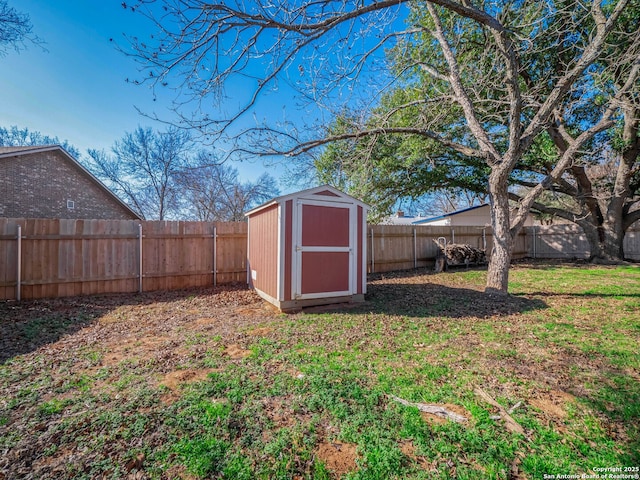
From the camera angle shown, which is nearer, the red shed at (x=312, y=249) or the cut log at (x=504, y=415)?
the cut log at (x=504, y=415)

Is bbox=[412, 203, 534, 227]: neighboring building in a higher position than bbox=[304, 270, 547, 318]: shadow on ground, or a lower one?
higher

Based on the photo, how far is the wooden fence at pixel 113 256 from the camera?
5332 millimetres

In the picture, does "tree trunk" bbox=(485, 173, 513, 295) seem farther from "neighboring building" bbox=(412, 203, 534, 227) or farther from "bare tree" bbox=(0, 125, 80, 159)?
"bare tree" bbox=(0, 125, 80, 159)

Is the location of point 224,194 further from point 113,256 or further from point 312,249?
point 312,249

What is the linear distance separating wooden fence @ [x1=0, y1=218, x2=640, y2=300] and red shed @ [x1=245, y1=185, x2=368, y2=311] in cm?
220

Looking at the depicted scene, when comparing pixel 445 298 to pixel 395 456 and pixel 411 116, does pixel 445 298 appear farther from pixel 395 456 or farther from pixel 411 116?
pixel 411 116

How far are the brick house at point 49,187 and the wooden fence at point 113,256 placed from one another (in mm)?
6994

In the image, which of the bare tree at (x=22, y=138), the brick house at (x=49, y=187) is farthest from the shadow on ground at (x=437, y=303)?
the bare tree at (x=22, y=138)

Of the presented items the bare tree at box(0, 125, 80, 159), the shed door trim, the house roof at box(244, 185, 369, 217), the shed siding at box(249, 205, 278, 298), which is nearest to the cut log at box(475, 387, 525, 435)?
the shed door trim

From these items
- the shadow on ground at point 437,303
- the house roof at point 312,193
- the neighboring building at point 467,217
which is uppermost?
the neighboring building at point 467,217

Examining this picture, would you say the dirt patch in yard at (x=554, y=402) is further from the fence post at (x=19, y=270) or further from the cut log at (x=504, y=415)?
the fence post at (x=19, y=270)

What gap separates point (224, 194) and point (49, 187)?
904 centimetres

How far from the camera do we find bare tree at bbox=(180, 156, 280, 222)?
18.3m

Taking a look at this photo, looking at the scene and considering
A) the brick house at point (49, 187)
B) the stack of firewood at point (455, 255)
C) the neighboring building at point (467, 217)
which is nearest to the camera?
the stack of firewood at point (455, 255)
